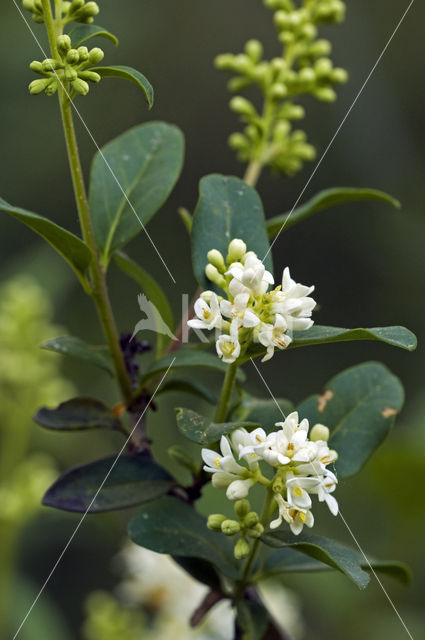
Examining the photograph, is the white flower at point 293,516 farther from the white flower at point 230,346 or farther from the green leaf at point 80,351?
the green leaf at point 80,351

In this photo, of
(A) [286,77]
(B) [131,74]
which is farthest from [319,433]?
(A) [286,77]

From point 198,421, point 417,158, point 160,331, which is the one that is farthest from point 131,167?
point 417,158

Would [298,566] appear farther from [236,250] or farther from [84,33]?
[84,33]

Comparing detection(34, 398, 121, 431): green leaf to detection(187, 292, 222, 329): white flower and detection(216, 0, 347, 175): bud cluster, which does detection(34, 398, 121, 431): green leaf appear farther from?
detection(216, 0, 347, 175): bud cluster

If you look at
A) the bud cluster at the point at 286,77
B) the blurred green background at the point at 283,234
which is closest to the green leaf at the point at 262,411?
the bud cluster at the point at 286,77

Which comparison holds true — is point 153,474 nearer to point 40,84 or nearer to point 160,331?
point 160,331

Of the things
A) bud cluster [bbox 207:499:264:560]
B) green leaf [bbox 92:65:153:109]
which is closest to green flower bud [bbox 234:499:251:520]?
bud cluster [bbox 207:499:264:560]
